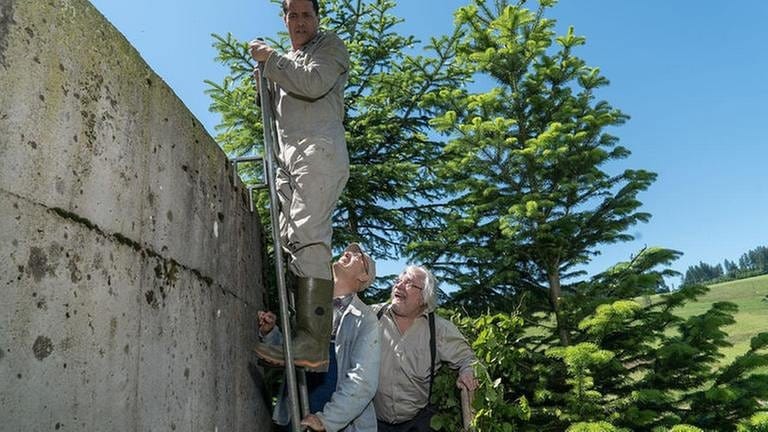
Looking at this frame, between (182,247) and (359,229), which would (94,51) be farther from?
(359,229)

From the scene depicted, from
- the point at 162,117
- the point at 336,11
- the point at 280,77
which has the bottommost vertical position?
the point at 162,117

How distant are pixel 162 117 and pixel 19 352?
3.18ft

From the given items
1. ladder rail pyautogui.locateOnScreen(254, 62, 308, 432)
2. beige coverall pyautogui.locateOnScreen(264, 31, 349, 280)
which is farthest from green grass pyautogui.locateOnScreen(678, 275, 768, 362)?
ladder rail pyautogui.locateOnScreen(254, 62, 308, 432)

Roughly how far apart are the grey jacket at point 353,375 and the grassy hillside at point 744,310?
15.1m

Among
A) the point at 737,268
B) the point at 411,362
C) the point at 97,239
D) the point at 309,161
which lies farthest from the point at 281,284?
the point at 737,268

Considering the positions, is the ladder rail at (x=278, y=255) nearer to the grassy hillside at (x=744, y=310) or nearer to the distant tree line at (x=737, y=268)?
the grassy hillside at (x=744, y=310)

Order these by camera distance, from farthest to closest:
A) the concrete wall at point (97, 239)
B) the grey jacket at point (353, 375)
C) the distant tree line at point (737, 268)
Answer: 1. the distant tree line at point (737, 268)
2. the grey jacket at point (353, 375)
3. the concrete wall at point (97, 239)

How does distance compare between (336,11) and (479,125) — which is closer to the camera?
(479,125)

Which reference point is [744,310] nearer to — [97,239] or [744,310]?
[744,310]

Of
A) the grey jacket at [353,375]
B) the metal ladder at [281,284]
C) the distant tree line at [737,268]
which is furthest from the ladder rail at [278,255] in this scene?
the distant tree line at [737,268]

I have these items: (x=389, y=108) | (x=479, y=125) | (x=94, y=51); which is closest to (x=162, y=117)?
(x=94, y=51)

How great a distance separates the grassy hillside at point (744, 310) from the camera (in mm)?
28361

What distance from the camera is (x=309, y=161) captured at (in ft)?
8.54

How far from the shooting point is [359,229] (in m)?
7.86
